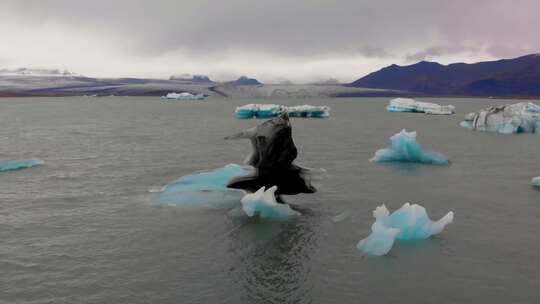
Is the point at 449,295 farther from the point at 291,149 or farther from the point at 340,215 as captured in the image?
the point at 291,149

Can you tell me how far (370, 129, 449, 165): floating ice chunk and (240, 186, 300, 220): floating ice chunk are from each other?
12.7 m

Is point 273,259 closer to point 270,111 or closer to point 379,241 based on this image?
point 379,241

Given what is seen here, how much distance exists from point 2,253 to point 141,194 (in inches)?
257

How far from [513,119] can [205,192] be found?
3609cm

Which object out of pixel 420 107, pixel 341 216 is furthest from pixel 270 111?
pixel 341 216

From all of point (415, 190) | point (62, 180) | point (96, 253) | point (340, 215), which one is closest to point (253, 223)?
point (340, 215)

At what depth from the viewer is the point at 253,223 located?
1444 centimetres

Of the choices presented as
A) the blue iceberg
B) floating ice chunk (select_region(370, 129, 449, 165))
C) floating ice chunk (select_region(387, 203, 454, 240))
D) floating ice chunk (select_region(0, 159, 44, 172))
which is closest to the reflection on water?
floating ice chunk (select_region(387, 203, 454, 240))

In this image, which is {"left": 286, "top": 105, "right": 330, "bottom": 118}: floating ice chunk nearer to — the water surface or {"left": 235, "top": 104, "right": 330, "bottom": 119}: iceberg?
{"left": 235, "top": 104, "right": 330, "bottom": 119}: iceberg

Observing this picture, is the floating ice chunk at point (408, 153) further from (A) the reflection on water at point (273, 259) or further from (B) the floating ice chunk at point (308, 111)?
(B) the floating ice chunk at point (308, 111)

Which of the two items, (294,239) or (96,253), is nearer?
(96,253)

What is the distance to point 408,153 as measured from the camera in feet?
85.9

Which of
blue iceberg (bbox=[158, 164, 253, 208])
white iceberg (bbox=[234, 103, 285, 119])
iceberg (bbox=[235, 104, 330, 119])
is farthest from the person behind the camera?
iceberg (bbox=[235, 104, 330, 119])

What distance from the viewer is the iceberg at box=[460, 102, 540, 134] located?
145ft
